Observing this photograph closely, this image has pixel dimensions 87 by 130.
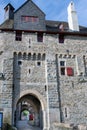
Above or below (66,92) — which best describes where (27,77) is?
above

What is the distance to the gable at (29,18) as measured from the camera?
20328 millimetres

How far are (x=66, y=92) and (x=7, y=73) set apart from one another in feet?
19.0

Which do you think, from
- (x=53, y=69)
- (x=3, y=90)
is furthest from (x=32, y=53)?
(x=3, y=90)

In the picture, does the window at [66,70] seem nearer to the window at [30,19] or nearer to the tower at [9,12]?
the window at [30,19]

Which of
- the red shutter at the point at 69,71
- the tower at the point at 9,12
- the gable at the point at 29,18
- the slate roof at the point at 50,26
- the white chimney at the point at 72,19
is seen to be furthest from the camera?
the tower at the point at 9,12

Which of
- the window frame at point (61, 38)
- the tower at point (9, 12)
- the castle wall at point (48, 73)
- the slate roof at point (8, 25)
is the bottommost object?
the castle wall at point (48, 73)

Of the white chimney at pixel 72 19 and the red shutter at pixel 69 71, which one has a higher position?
the white chimney at pixel 72 19

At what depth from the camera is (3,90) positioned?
17.8 meters

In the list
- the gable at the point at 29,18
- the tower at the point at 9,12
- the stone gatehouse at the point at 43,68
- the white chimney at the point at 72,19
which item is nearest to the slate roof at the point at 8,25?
the stone gatehouse at the point at 43,68

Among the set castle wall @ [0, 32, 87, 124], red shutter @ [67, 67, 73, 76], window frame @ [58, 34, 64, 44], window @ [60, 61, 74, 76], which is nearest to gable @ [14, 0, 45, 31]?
castle wall @ [0, 32, 87, 124]

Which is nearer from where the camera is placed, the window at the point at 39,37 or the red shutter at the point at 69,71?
the red shutter at the point at 69,71

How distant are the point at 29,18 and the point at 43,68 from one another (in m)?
5.53

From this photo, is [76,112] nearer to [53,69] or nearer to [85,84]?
[85,84]

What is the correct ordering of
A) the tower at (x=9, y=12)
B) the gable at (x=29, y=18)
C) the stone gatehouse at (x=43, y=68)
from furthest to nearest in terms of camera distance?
the tower at (x=9, y=12)
the gable at (x=29, y=18)
the stone gatehouse at (x=43, y=68)
